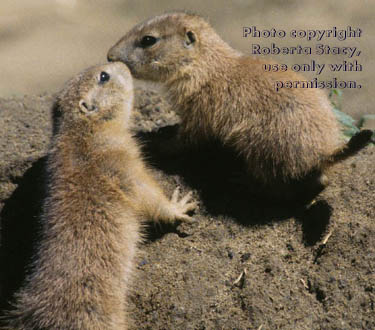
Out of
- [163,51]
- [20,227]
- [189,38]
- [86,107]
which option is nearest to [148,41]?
[163,51]

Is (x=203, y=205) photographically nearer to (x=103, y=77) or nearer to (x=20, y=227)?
(x=103, y=77)

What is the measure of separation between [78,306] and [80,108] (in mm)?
1536

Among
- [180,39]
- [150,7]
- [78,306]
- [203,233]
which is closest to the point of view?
[78,306]

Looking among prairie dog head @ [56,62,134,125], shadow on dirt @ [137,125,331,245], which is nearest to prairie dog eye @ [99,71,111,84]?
prairie dog head @ [56,62,134,125]

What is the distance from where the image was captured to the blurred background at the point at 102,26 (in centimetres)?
751

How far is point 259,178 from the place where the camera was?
427cm

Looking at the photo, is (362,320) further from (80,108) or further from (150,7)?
(150,7)

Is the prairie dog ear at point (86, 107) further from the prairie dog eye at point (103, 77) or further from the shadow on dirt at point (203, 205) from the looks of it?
the shadow on dirt at point (203, 205)

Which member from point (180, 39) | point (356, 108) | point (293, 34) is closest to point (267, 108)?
point (180, 39)

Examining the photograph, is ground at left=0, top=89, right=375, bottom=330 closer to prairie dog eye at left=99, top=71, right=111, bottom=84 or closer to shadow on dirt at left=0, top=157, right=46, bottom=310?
shadow on dirt at left=0, top=157, right=46, bottom=310

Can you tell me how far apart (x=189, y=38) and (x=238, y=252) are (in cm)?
186

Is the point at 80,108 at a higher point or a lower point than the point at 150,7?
higher

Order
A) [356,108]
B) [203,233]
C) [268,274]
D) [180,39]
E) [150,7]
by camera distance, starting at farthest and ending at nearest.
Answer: [150,7], [356,108], [180,39], [203,233], [268,274]

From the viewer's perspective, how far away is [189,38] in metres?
4.65
